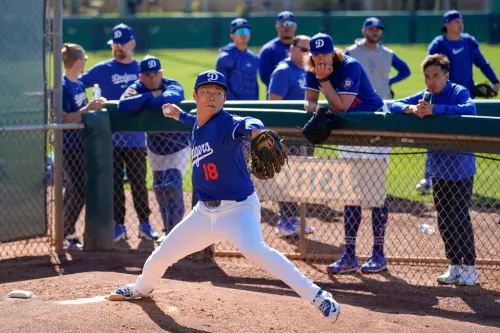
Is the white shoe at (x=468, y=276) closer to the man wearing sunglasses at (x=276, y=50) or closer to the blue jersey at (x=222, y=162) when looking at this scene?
the blue jersey at (x=222, y=162)

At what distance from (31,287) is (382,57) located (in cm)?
547

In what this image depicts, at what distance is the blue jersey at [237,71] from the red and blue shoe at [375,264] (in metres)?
3.64

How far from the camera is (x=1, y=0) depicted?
7.42 m

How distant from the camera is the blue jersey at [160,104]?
7.55 m

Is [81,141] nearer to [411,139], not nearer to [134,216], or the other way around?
[134,216]

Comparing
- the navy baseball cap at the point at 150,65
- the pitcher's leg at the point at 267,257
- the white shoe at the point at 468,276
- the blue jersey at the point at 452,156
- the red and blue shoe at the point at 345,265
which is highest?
the navy baseball cap at the point at 150,65

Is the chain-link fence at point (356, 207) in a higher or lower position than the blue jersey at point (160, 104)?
lower

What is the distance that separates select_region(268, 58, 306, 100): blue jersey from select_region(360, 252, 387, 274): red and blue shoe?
7.87 ft

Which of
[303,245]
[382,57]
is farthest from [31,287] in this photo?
[382,57]

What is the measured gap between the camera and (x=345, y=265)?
732 cm

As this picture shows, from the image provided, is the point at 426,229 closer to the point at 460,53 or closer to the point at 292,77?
the point at 292,77

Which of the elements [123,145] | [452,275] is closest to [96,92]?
[123,145]

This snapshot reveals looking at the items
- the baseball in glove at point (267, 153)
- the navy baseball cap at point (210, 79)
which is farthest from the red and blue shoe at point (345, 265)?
the navy baseball cap at point (210, 79)

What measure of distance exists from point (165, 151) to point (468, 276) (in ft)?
9.76
